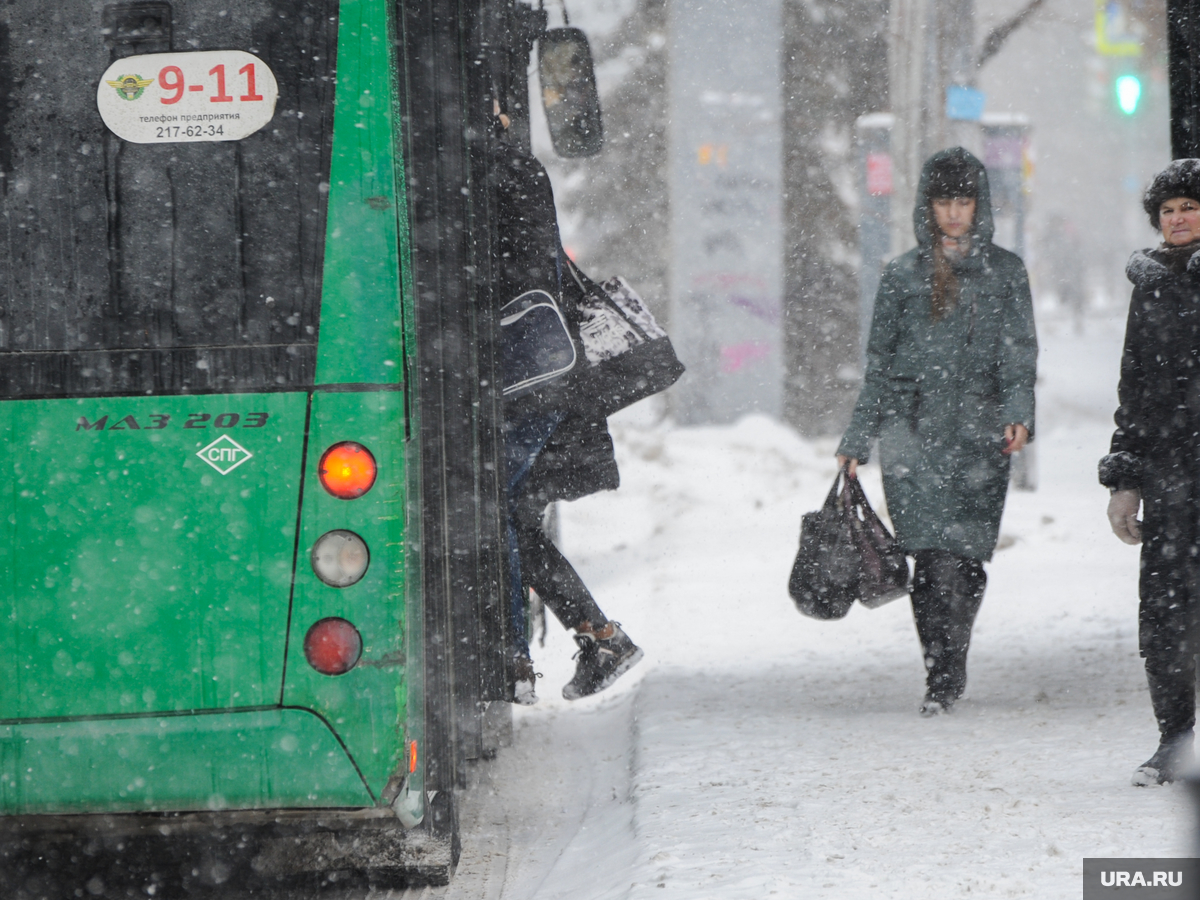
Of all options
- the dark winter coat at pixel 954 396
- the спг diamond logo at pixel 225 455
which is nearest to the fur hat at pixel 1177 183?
the dark winter coat at pixel 954 396

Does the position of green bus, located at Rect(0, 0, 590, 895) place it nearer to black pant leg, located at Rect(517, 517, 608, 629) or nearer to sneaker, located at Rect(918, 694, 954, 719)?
black pant leg, located at Rect(517, 517, 608, 629)

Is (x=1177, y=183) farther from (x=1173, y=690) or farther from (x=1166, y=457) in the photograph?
(x=1173, y=690)

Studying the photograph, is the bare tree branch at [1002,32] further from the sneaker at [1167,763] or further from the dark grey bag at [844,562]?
the sneaker at [1167,763]

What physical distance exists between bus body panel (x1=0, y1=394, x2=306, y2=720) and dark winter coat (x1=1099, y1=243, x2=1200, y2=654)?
2481mm

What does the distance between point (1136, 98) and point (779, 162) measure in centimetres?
841

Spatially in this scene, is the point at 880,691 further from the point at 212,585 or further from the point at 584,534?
the point at 584,534

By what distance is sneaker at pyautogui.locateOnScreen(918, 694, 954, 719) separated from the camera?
5.50m

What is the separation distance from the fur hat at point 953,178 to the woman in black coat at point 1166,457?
4.20 feet

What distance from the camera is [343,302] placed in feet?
11.4

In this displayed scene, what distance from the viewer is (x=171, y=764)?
342 cm

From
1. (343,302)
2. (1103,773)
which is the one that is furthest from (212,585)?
(1103,773)

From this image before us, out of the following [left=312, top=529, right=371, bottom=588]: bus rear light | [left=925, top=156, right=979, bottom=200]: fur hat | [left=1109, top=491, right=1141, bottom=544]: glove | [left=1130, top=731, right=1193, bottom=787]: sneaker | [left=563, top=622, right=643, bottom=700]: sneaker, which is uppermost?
[left=925, top=156, right=979, bottom=200]: fur hat

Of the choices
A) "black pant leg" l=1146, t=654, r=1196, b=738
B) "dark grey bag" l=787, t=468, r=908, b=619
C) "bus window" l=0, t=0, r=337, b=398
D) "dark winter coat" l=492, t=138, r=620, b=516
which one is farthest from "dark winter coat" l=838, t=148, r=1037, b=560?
"bus window" l=0, t=0, r=337, b=398

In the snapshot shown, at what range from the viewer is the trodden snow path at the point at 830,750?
3539mm
